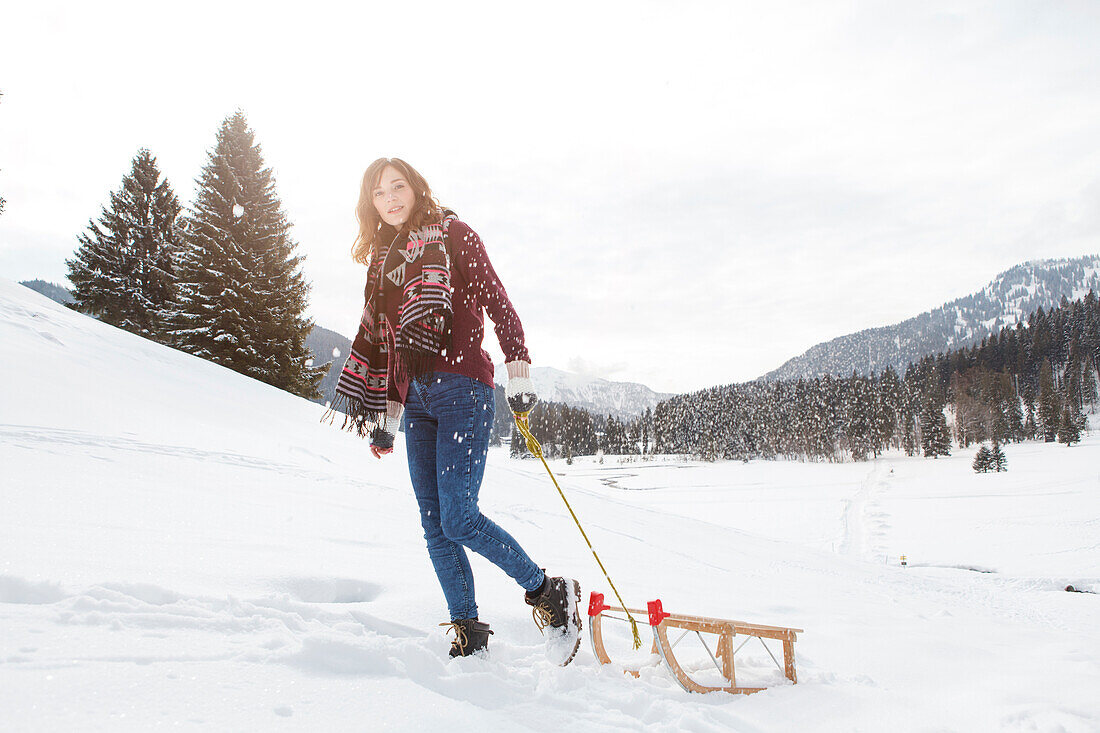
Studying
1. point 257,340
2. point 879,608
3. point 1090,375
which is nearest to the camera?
point 879,608

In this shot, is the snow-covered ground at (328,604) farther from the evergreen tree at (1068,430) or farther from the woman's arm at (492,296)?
the evergreen tree at (1068,430)

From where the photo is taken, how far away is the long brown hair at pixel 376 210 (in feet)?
8.82

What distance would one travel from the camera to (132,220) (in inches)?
868

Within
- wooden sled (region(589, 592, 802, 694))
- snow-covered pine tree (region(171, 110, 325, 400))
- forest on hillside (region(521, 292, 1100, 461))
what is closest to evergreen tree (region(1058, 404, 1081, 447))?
forest on hillside (region(521, 292, 1100, 461))

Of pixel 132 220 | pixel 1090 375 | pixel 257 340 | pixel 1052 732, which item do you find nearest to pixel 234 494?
pixel 1052 732

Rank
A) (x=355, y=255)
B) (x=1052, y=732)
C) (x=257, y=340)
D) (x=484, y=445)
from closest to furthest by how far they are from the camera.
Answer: (x=1052, y=732) < (x=484, y=445) < (x=355, y=255) < (x=257, y=340)

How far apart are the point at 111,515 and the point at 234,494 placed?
1.45 meters

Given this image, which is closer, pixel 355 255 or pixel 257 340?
pixel 355 255

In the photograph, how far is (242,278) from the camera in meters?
17.4

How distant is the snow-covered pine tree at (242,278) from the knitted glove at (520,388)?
16.9m

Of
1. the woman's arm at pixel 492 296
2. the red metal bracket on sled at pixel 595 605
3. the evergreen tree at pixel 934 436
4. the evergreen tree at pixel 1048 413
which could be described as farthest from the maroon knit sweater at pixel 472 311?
the evergreen tree at pixel 1048 413

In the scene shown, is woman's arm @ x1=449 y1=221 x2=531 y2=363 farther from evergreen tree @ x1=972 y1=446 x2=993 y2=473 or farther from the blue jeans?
evergreen tree @ x1=972 y1=446 x2=993 y2=473

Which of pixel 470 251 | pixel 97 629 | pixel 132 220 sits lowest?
pixel 97 629

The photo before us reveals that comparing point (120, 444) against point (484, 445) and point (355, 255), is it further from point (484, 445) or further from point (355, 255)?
point (484, 445)
